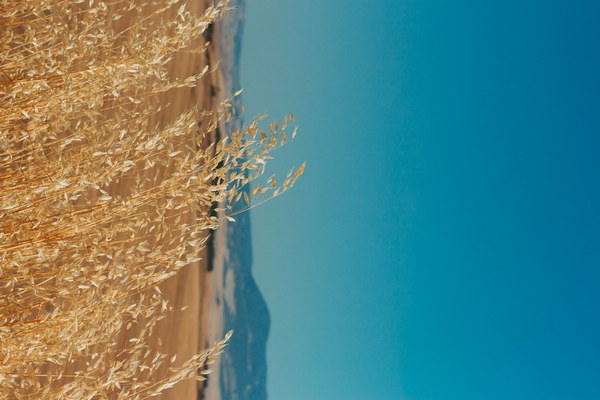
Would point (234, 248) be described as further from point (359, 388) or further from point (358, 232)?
point (359, 388)

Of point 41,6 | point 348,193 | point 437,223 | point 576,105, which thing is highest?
point 576,105

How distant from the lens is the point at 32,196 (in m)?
0.99

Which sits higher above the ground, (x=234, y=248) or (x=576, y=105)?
(x=576, y=105)

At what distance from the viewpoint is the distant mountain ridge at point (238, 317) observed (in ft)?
8.10

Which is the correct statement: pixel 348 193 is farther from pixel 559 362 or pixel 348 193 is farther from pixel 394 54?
pixel 559 362

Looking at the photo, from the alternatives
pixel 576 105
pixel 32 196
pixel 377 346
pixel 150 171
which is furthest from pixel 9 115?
pixel 576 105

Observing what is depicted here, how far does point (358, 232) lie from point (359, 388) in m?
0.71

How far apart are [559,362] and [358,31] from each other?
70.4 inches

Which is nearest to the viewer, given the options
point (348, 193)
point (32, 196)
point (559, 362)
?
point (32, 196)

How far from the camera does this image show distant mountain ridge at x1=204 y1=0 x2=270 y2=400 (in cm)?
247

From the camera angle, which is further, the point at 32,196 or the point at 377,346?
the point at 377,346

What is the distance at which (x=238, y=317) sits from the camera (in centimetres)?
252

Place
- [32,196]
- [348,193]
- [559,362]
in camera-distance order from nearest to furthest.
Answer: [32,196], [559,362], [348,193]

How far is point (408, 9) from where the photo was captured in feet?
8.50
